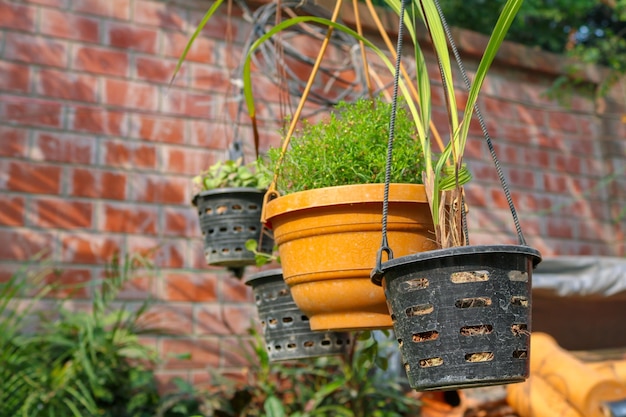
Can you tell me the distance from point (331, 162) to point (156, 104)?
2019 mm

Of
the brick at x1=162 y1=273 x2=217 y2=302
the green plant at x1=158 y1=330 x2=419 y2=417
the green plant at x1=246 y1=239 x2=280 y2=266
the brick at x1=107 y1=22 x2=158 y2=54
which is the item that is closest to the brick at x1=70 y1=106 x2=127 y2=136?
the brick at x1=107 y1=22 x2=158 y2=54

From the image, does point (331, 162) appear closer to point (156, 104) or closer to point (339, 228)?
point (339, 228)

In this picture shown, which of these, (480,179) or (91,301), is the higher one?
(480,179)

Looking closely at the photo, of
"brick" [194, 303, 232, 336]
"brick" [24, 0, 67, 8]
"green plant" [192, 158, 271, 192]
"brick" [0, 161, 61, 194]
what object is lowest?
"brick" [194, 303, 232, 336]

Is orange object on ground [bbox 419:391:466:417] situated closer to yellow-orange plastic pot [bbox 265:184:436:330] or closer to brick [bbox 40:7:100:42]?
yellow-orange plastic pot [bbox 265:184:436:330]

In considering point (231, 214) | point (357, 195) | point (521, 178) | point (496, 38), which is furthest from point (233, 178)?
point (521, 178)

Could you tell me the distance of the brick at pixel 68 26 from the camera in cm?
319

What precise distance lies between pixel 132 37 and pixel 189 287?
113cm

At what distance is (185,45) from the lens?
11.3 ft

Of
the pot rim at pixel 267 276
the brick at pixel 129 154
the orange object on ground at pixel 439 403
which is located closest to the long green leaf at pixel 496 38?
the pot rim at pixel 267 276

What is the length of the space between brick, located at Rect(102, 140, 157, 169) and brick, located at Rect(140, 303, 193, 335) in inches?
23.8

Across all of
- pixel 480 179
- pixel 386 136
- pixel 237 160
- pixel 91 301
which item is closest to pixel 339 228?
pixel 386 136

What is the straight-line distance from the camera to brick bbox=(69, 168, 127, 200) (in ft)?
10.3

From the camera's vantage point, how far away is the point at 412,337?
1.18 m
